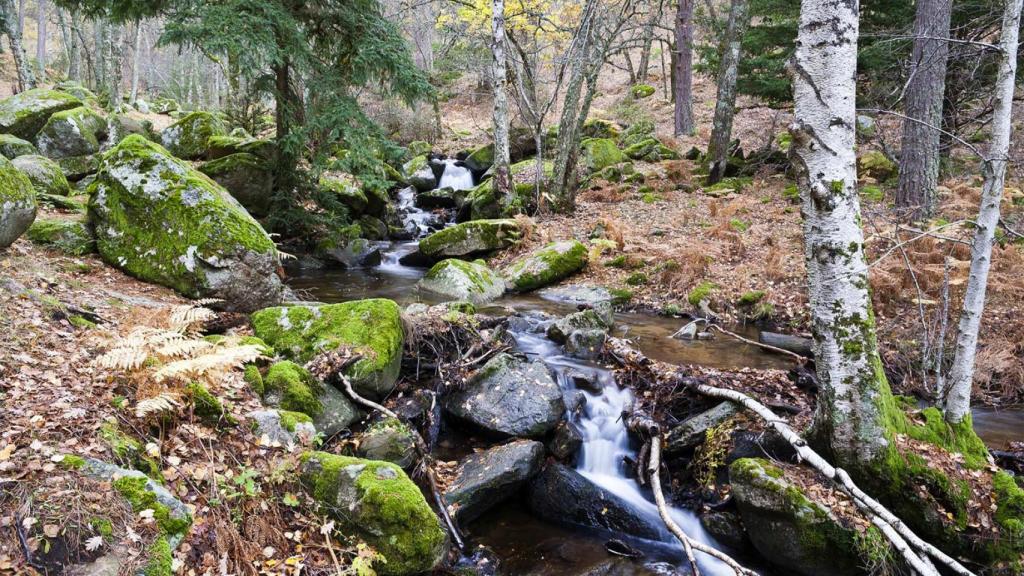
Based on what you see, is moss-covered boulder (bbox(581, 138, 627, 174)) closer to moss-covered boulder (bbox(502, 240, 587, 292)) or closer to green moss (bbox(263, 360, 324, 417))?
moss-covered boulder (bbox(502, 240, 587, 292))

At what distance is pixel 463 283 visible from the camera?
10680 millimetres

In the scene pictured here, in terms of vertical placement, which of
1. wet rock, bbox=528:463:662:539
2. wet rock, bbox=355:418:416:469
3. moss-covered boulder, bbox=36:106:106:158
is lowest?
wet rock, bbox=528:463:662:539

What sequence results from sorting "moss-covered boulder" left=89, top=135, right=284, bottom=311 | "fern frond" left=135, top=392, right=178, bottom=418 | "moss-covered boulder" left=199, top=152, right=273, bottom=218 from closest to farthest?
1. "fern frond" left=135, top=392, right=178, bottom=418
2. "moss-covered boulder" left=89, top=135, right=284, bottom=311
3. "moss-covered boulder" left=199, top=152, right=273, bottom=218

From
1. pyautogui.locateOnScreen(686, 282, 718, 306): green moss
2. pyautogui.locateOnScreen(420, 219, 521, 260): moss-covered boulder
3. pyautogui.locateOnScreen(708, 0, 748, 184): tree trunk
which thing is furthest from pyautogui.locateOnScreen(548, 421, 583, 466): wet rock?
pyautogui.locateOnScreen(708, 0, 748, 184): tree trunk

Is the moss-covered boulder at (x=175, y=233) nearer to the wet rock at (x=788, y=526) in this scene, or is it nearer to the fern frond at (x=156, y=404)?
the fern frond at (x=156, y=404)

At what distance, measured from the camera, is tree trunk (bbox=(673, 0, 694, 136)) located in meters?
20.4

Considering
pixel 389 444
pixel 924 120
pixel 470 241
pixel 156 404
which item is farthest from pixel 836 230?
pixel 470 241

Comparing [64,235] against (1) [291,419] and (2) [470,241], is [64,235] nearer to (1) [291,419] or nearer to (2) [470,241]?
(1) [291,419]

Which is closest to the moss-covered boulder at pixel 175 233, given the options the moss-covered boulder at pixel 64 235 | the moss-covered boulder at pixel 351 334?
the moss-covered boulder at pixel 64 235

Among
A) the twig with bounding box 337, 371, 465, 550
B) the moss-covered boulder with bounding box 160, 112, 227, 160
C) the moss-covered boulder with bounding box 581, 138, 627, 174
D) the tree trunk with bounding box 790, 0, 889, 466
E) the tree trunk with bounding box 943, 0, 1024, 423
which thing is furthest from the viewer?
the moss-covered boulder with bounding box 581, 138, 627, 174

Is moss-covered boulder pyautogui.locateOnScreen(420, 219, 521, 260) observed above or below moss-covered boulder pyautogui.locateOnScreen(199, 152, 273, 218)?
below

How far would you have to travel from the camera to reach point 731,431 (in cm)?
553

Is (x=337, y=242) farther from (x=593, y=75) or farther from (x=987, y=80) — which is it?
(x=987, y=80)

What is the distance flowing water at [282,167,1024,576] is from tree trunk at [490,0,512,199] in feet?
17.5
